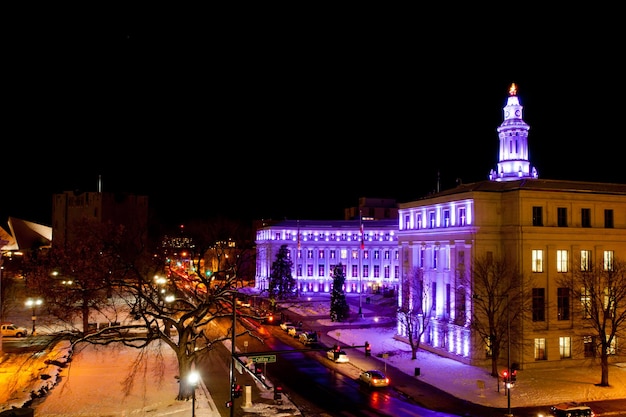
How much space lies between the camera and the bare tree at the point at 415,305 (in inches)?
1986

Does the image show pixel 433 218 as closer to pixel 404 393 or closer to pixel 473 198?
pixel 473 198

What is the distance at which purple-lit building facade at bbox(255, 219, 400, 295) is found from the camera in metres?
113

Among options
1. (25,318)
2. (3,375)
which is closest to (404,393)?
(3,375)

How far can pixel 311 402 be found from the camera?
3334 cm

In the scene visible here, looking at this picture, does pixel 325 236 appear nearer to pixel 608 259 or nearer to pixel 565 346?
pixel 608 259

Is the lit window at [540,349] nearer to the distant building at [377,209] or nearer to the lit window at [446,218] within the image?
the lit window at [446,218]

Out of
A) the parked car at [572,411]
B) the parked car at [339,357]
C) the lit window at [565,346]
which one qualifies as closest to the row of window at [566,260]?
the lit window at [565,346]

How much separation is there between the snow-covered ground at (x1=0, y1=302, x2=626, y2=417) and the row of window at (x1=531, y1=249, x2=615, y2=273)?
8.38 meters

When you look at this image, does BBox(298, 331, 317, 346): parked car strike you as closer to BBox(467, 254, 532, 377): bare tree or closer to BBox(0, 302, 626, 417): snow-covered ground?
BBox(0, 302, 626, 417): snow-covered ground

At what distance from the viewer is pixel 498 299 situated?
44625mm

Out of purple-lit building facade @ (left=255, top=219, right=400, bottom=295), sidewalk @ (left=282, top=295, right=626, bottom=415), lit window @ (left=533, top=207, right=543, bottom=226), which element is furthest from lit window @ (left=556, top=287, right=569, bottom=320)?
purple-lit building facade @ (left=255, top=219, right=400, bottom=295)

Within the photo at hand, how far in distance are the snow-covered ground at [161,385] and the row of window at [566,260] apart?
838cm

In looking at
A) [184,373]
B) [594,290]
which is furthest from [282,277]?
[184,373]

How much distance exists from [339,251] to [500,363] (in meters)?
70.6
